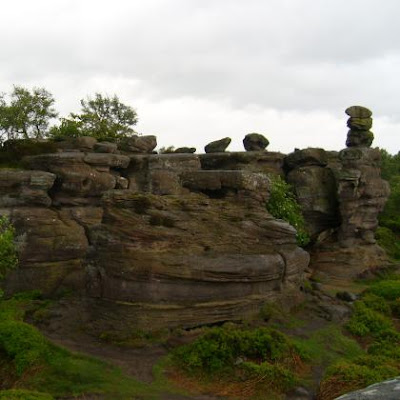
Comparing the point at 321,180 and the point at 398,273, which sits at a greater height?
the point at 321,180

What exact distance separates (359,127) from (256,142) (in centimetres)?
974

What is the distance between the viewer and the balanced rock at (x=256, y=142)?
43281 millimetres

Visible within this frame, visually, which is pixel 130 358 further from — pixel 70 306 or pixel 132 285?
pixel 70 306

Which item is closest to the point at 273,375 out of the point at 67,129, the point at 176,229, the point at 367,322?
the point at 176,229

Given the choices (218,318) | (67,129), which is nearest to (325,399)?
(218,318)

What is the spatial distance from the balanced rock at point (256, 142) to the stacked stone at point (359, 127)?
8.30 meters

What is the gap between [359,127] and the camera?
3719 centimetres

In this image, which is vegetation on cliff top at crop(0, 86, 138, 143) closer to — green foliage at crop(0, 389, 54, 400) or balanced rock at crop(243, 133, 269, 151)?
balanced rock at crop(243, 133, 269, 151)

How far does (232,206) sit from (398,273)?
58.4 feet

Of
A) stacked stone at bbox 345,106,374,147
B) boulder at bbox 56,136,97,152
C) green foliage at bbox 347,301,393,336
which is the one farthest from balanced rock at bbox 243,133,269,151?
green foliage at bbox 347,301,393,336

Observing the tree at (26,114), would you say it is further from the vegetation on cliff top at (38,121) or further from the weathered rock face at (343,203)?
the weathered rock face at (343,203)

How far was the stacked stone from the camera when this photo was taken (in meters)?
37.2

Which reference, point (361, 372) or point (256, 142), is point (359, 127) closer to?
point (256, 142)

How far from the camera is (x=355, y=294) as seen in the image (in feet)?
94.1
